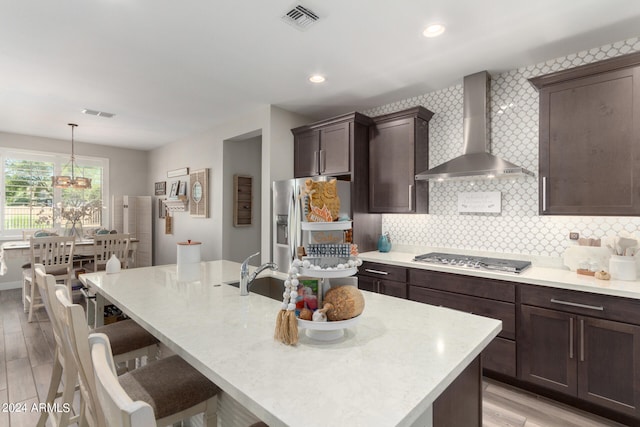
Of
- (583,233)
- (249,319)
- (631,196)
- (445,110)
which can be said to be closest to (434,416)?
(249,319)

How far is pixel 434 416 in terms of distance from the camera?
42.8 inches

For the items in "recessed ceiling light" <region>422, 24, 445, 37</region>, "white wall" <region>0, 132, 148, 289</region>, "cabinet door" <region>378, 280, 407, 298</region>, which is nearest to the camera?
"recessed ceiling light" <region>422, 24, 445, 37</region>

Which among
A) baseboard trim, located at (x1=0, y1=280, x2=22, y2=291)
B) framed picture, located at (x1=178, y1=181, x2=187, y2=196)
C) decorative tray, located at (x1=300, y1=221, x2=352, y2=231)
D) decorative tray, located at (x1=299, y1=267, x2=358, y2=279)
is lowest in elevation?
baseboard trim, located at (x1=0, y1=280, x2=22, y2=291)

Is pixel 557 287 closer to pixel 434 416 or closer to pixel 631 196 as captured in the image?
pixel 631 196

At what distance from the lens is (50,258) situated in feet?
13.3

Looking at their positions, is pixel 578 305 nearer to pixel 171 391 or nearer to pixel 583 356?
pixel 583 356

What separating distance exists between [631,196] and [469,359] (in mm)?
1948

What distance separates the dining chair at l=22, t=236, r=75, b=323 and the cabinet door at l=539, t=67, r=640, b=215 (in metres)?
5.15

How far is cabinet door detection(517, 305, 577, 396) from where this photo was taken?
2164 millimetres

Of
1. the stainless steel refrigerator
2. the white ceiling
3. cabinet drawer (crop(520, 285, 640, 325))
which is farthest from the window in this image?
cabinet drawer (crop(520, 285, 640, 325))

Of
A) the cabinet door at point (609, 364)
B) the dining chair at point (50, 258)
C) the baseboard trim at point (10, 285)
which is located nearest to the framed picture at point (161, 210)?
the dining chair at point (50, 258)

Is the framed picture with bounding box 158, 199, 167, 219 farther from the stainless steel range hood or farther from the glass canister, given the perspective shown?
the stainless steel range hood

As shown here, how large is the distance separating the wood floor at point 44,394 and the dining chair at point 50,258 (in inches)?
38.2

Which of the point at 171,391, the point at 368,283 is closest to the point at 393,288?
the point at 368,283
